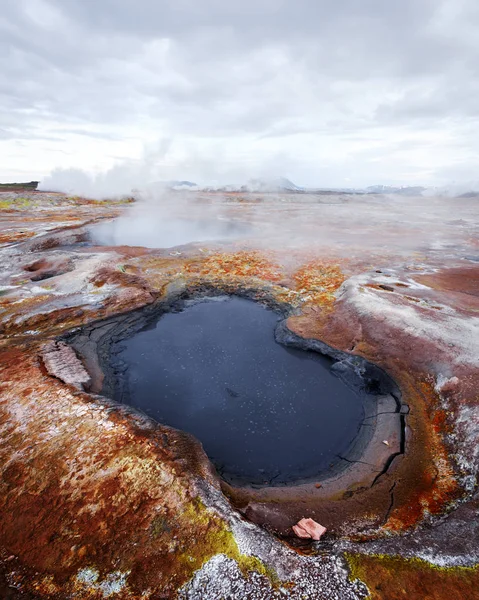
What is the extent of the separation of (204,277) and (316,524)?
46.8 feet

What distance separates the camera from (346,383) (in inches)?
416

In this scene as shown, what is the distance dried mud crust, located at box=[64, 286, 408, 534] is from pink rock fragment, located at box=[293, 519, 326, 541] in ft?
0.76

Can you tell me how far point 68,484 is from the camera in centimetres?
612

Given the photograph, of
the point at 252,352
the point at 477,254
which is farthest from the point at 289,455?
the point at 477,254

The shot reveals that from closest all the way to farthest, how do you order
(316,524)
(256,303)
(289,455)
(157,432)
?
(316,524)
(157,432)
(289,455)
(256,303)

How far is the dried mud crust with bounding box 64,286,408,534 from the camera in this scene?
6893 mm

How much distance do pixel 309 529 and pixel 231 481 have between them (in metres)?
2.15

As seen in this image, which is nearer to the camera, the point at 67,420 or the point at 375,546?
the point at 375,546

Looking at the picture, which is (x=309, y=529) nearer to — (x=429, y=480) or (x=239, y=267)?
(x=429, y=480)

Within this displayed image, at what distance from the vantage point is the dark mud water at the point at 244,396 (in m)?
8.09

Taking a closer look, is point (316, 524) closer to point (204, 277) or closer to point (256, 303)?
point (256, 303)

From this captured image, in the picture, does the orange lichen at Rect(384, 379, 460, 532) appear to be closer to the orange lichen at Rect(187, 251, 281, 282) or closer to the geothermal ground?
the geothermal ground

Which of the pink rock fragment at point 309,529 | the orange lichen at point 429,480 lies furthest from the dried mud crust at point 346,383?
the orange lichen at point 429,480

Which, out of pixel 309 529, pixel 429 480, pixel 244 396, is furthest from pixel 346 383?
pixel 309 529
